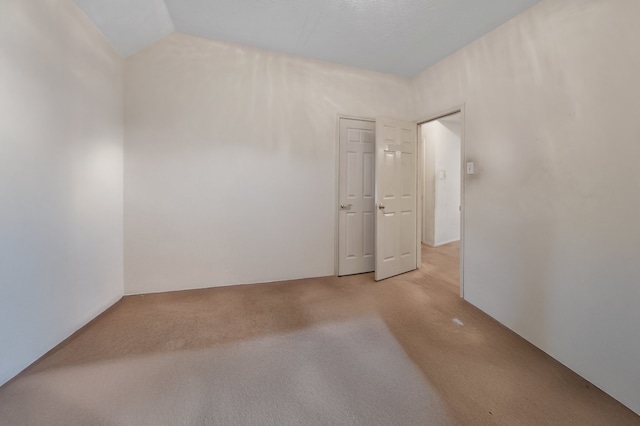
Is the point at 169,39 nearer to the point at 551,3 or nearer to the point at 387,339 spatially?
the point at 551,3

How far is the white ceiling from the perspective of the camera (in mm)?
1876

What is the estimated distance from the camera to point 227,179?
2.58 metres

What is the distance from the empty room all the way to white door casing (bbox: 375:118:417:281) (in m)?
0.03

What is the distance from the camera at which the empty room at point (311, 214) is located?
1.27 meters

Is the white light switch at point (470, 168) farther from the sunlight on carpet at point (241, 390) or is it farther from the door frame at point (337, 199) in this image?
the sunlight on carpet at point (241, 390)

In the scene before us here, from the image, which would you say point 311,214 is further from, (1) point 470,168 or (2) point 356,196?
(1) point 470,168

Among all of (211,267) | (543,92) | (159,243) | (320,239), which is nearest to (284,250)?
(320,239)

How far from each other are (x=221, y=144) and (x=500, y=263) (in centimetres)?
300

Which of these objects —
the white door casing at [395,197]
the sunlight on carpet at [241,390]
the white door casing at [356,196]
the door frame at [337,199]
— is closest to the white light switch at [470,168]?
the white door casing at [395,197]

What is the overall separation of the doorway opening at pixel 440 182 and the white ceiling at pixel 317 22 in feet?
7.69

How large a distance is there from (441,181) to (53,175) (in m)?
5.51

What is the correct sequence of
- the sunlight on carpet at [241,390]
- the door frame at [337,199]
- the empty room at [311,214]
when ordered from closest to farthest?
the sunlight on carpet at [241,390]
the empty room at [311,214]
the door frame at [337,199]

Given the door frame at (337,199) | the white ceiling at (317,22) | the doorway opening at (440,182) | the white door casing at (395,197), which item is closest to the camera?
the white ceiling at (317,22)

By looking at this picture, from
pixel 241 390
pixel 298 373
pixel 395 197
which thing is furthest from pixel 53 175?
pixel 395 197
